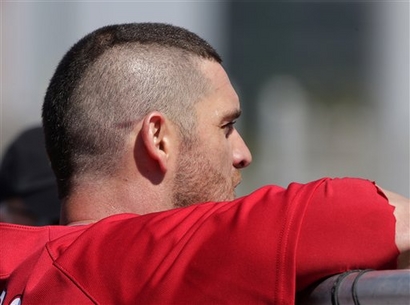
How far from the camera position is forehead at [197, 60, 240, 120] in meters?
2.57

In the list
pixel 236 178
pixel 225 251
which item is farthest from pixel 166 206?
pixel 225 251

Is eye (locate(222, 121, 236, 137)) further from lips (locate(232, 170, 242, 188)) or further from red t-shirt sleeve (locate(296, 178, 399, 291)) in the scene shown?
red t-shirt sleeve (locate(296, 178, 399, 291))

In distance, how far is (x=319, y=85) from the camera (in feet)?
23.8

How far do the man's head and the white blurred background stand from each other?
3719mm

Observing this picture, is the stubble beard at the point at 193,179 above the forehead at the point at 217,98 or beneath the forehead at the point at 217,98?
beneath

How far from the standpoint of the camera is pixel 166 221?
2.01 meters

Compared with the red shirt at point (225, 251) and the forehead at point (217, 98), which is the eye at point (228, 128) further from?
the red shirt at point (225, 251)

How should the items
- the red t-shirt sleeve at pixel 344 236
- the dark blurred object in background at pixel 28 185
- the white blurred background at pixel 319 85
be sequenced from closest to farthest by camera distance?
1. the red t-shirt sleeve at pixel 344 236
2. the dark blurred object in background at pixel 28 185
3. the white blurred background at pixel 319 85

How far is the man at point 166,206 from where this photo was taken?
5.95ft

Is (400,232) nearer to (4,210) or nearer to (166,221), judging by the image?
(166,221)

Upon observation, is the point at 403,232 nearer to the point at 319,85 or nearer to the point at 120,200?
the point at 120,200

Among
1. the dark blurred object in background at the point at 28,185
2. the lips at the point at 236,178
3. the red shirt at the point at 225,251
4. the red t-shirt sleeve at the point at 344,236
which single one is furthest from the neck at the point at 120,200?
the dark blurred object in background at the point at 28,185

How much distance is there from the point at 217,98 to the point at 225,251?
2.59 ft

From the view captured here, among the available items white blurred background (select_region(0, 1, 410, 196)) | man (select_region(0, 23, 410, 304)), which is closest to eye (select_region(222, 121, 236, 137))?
man (select_region(0, 23, 410, 304))
